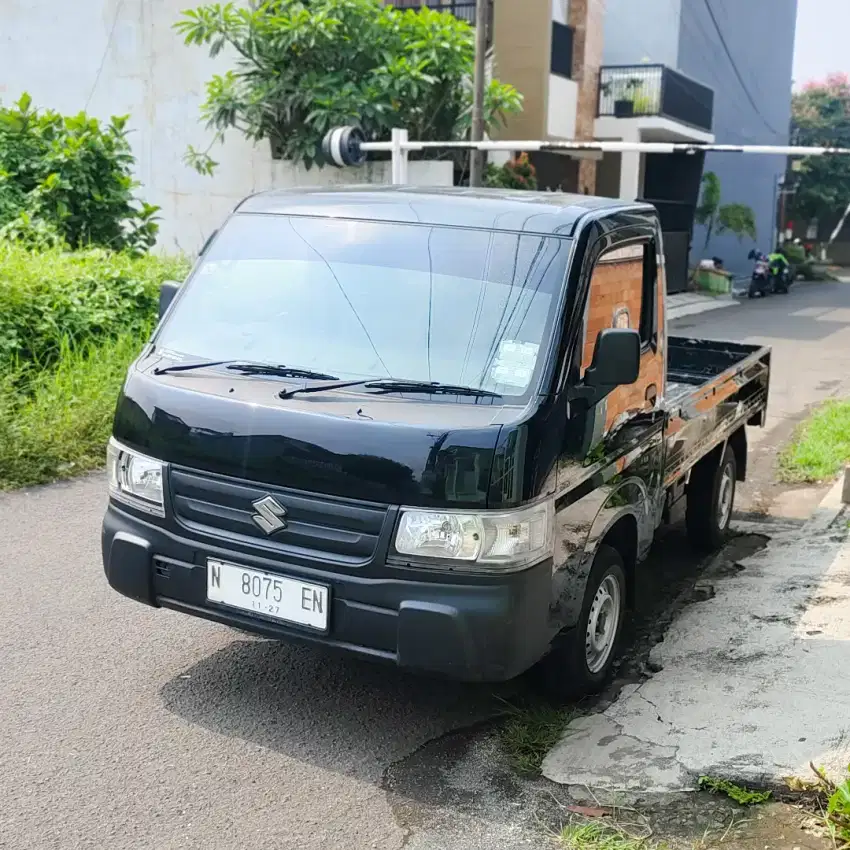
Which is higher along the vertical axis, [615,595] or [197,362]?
[197,362]

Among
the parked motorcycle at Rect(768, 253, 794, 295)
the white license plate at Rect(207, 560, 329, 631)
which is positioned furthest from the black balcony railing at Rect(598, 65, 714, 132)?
the white license plate at Rect(207, 560, 329, 631)

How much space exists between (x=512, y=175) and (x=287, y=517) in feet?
50.9

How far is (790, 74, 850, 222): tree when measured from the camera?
46.8 meters

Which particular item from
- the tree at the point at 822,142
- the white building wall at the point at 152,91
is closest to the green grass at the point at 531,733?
the white building wall at the point at 152,91

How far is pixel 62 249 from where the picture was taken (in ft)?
34.5

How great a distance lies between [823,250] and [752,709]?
4971 centimetres

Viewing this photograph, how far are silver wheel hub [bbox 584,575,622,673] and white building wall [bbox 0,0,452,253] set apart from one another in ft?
39.0

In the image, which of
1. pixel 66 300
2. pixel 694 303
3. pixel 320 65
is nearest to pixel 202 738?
pixel 66 300

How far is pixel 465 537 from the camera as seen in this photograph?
3.30 meters

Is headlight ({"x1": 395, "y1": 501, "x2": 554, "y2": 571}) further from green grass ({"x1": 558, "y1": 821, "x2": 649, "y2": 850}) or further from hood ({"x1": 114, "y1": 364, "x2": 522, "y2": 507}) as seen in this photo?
green grass ({"x1": 558, "y1": 821, "x2": 649, "y2": 850})

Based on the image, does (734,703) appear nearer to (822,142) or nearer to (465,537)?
(465,537)

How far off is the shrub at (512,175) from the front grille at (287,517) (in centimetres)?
1456

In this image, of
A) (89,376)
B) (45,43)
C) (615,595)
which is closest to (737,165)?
(45,43)

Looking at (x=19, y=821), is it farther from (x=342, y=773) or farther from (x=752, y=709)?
(x=752, y=709)
